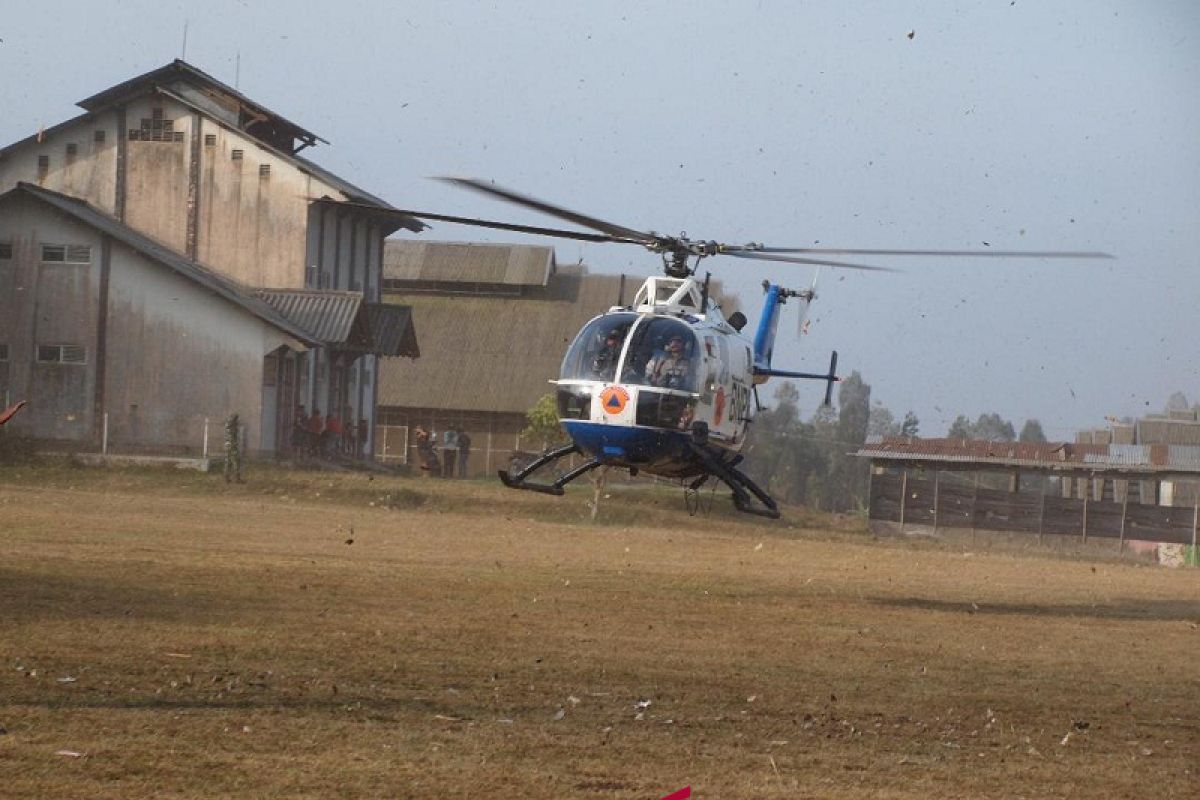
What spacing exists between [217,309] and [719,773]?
37245mm

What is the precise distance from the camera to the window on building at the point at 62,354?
1793 inches

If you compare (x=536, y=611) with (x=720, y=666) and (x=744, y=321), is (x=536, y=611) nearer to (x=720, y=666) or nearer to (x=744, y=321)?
(x=720, y=666)

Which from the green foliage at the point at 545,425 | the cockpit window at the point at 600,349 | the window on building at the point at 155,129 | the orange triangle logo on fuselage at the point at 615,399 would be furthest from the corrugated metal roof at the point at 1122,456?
the orange triangle logo on fuselage at the point at 615,399

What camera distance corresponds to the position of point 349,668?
41.3 feet

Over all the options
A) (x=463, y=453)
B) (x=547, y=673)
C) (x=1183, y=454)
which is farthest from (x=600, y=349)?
(x=1183, y=454)

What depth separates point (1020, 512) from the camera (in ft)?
144

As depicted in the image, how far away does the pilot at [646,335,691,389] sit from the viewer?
20016 millimetres

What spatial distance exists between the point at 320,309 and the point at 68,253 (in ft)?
24.7

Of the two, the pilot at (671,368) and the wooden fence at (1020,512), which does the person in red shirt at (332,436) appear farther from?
the pilot at (671,368)

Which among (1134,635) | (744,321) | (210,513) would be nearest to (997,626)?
(1134,635)

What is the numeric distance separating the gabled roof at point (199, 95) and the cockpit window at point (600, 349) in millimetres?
33363

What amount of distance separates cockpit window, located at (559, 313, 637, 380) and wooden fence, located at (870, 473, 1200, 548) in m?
25.5

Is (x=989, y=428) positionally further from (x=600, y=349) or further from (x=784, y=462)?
(x=600, y=349)

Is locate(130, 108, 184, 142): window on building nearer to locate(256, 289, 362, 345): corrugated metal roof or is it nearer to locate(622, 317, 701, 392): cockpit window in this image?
locate(256, 289, 362, 345): corrugated metal roof
